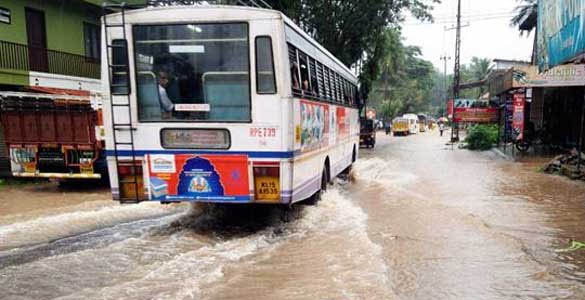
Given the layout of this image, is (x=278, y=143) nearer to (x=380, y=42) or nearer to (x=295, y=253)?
(x=295, y=253)

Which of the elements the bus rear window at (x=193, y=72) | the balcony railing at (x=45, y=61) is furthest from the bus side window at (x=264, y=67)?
the balcony railing at (x=45, y=61)

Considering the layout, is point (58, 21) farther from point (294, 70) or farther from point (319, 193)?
point (294, 70)

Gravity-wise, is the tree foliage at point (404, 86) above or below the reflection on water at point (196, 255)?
above

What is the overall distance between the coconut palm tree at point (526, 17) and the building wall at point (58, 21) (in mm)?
21321

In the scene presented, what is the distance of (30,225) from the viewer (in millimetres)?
7770

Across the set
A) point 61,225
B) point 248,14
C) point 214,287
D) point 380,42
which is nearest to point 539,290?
point 214,287

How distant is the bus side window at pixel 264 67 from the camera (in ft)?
20.0

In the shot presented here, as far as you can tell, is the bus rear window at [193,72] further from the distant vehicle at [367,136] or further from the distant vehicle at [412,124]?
the distant vehicle at [412,124]

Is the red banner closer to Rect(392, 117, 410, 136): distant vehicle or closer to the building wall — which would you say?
the building wall

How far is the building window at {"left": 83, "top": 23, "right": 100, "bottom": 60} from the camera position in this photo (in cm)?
1933

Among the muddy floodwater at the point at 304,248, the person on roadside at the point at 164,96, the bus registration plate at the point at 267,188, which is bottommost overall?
the muddy floodwater at the point at 304,248

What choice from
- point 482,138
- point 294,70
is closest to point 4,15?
point 294,70

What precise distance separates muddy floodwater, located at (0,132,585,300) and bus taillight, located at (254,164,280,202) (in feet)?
2.35

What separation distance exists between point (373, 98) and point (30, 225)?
7656 centimetres
